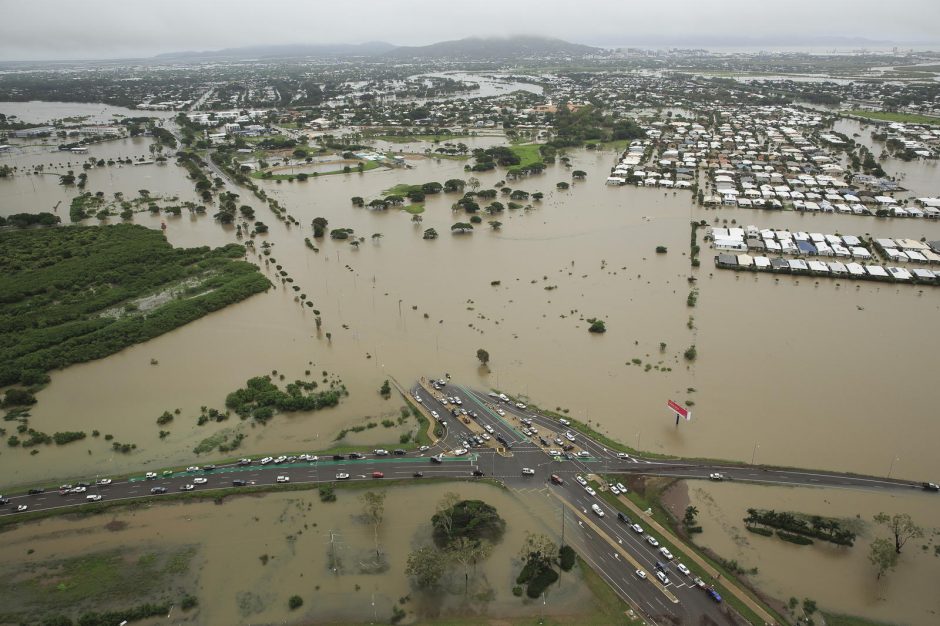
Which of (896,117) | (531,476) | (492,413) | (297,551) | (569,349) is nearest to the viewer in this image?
(297,551)

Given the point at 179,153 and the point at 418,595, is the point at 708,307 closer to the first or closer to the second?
the point at 418,595

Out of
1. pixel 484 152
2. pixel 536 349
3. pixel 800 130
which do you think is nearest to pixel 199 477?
pixel 536 349

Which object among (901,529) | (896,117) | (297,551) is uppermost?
(896,117)

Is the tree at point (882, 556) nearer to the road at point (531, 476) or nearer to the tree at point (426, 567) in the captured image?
the road at point (531, 476)

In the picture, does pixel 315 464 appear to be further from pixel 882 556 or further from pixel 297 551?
pixel 882 556

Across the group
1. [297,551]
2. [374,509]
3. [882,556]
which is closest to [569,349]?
[374,509]

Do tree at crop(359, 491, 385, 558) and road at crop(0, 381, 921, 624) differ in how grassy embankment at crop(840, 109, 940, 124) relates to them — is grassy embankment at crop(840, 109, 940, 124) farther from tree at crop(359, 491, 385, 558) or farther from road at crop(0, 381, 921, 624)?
tree at crop(359, 491, 385, 558)

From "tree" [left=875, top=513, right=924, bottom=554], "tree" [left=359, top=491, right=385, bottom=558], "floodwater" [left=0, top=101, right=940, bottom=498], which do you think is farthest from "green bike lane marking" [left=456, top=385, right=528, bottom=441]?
"tree" [left=875, top=513, right=924, bottom=554]
